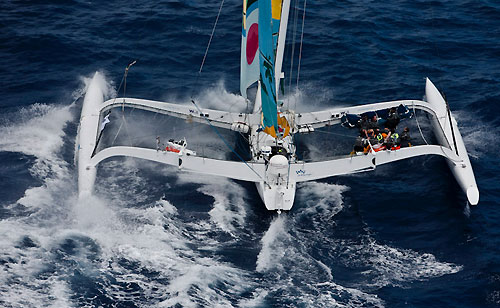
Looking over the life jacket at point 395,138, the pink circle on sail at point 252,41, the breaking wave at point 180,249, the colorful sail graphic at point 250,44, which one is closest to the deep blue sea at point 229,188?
the breaking wave at point 180,249

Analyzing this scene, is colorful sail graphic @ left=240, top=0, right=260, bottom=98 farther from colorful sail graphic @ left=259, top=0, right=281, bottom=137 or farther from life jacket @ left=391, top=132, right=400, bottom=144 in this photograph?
life jacket @ left=391, top=132, right=400, bottom=144

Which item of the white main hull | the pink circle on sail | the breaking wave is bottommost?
the breaking wave

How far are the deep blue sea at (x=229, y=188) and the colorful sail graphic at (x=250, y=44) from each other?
7.93 ft

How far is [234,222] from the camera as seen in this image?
1734 centimetres

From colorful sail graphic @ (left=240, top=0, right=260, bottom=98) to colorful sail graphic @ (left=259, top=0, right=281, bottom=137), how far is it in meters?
1.98

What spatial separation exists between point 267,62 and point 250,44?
2808 millimetres

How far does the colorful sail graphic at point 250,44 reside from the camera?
62.2ft

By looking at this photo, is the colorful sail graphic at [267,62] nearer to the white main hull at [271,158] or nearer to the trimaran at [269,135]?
the trimaran at [269,135]

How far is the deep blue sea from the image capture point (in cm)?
1501

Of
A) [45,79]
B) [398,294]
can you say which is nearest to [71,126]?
[45,79]

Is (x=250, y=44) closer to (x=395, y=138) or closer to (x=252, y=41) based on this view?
(x=252, y=41)

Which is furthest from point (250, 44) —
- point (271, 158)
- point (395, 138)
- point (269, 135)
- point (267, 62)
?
point (395, 138)

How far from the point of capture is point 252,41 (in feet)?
63.3

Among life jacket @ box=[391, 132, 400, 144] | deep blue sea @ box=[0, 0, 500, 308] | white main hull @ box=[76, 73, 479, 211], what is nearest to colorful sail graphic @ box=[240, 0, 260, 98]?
white main hull @ box=[76, 73, 479, 211]
